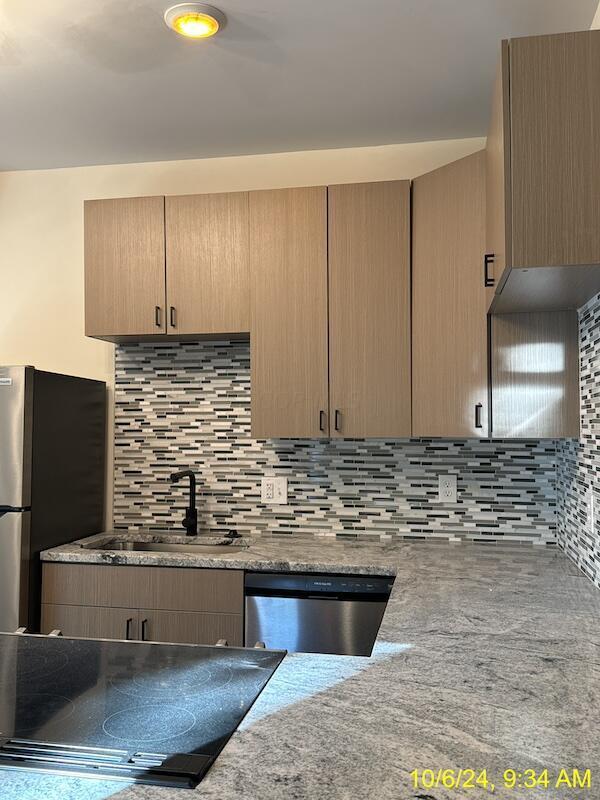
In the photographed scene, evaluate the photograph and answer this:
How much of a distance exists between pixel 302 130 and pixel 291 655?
2.28 m

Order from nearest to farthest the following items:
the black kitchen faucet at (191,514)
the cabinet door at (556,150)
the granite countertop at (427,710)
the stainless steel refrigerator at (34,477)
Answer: the granite countertop at (427,710)
the cabinet door at (556,150)
the stainless steel refrigerator at (34,477)
the black kitchen faucet at (191,514)

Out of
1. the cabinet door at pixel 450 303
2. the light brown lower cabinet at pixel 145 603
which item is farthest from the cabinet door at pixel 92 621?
the cabinet door at pixel 450 303

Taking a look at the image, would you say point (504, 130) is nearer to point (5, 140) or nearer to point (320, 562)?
point (320, 562)

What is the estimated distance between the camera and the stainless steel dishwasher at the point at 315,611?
246cm

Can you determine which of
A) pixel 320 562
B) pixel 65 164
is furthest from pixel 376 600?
pixel 65 164

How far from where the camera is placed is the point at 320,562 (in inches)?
99.1

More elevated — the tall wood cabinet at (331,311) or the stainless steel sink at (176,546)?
the tall wood cabinet at (331,311)

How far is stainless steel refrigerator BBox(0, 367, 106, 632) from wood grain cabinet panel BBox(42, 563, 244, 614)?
0.11 metres

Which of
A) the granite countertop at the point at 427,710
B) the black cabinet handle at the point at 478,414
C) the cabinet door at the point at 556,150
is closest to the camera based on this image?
the granite countertop at the point at 427,710

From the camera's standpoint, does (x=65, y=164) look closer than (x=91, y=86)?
No

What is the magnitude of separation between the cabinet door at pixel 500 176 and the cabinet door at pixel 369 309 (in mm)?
641

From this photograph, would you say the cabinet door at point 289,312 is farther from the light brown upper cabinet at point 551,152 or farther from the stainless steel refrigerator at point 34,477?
the light brown upper cabinet at point 551,152

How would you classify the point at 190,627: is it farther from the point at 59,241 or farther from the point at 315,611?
the point at 59,241
